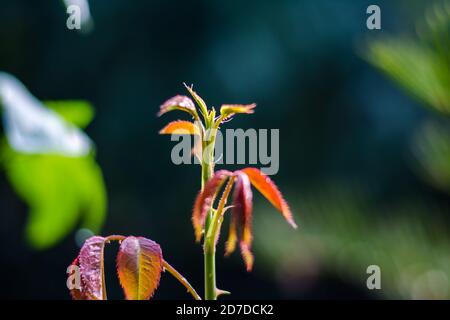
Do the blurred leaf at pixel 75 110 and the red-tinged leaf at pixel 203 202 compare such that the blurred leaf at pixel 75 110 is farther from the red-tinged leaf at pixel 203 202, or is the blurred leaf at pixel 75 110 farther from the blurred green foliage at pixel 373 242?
the blurred green foliage at pixel 373 242

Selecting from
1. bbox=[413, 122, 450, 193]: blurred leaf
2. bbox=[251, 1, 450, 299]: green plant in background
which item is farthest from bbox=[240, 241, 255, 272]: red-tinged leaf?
bbox=[413, 122, 450, 193]: blurred leaf

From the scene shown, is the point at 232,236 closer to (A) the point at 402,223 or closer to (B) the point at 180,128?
(B) the point at 180,128

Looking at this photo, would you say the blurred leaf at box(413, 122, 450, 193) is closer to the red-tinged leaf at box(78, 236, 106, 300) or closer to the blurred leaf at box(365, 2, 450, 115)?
the blurred leaf at box(365, 2, 450, 115)

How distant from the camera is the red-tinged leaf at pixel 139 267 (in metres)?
0.29

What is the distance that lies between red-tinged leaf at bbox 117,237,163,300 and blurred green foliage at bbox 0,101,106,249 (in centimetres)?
14

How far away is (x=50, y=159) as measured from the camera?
48 centimetres

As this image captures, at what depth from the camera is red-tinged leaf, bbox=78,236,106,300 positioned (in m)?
0.29

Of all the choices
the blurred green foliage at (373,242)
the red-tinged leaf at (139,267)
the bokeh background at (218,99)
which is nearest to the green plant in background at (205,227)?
the red-tinged leaf at (139,267)

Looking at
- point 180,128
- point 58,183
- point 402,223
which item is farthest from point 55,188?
point 402,223

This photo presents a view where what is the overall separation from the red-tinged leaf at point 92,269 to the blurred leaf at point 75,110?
0.18 meters

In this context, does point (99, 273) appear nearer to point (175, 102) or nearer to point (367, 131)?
point (175, 102)

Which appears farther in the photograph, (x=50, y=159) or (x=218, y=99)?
(x=218, y=99)

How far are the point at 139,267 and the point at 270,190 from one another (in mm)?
70
